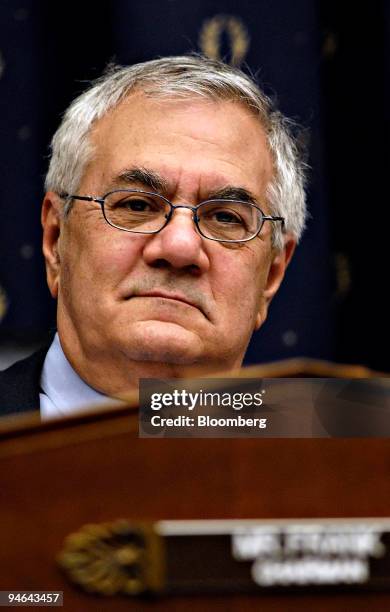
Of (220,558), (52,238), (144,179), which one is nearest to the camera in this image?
(220,558)

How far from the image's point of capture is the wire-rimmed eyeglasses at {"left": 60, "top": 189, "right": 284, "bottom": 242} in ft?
4.20

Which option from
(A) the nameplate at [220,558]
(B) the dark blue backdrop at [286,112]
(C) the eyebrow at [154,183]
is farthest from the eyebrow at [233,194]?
(A) the nameplate at [220,558]

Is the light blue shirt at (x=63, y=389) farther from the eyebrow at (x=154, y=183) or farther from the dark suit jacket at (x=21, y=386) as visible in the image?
the eyebrow at (x=154, y=183)

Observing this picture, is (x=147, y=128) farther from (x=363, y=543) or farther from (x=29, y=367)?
(x=363, y=543)

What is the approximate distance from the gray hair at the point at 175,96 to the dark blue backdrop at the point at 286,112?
0.30 m

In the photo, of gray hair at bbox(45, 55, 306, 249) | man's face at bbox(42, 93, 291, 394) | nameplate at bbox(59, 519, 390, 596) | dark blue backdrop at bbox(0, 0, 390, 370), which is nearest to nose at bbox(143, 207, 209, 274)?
man's face at bbox(42, 93, 291, 394)

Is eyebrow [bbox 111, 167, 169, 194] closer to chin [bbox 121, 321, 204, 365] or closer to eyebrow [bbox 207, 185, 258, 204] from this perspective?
eyebrow [bbox 207, 185, 258, 204]

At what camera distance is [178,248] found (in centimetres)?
122

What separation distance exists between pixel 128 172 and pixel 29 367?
311 mm

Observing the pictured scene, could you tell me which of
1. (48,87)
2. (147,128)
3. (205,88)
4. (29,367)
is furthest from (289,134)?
(29,367)

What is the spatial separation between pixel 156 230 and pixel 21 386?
279 mm

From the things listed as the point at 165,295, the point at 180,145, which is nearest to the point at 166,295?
the point at 165,295

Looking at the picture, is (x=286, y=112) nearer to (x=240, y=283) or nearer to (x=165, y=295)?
(x=240, y=283)

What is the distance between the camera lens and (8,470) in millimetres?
564
